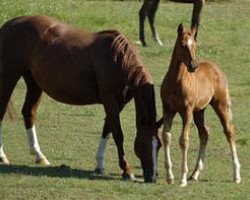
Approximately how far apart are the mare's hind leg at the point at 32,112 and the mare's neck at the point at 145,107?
5.19ft

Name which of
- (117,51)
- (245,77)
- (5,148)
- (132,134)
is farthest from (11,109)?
(245,77)

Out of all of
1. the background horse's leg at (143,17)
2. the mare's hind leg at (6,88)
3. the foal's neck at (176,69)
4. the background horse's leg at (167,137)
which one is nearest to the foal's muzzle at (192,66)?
the foal's neck at (176,69)

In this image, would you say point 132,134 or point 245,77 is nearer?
point 132,134

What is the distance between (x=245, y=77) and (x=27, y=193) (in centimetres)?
942

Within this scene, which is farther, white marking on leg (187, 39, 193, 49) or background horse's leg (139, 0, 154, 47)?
background horse's leg (139, 0, 154, 47)

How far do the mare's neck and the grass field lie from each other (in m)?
0.63

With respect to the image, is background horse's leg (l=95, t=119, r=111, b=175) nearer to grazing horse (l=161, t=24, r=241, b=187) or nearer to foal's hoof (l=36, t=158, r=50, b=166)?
foal's hoof (l=36, t=158, r=50, b=166)

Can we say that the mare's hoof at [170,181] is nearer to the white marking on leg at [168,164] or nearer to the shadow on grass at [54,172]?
the white marking on leg at [168,164]

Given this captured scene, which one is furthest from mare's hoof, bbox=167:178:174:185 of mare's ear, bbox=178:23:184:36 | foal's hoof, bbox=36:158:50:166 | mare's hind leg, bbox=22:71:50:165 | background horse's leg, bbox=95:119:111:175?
mare's hind leg, bbox=22:71:50:165

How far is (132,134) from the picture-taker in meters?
12.5

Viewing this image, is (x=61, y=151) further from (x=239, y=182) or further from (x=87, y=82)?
(x=239, y=182)

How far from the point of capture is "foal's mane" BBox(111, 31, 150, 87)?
9.46 meters

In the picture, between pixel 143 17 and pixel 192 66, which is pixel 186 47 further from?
pixel 143 17

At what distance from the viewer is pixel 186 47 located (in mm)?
8906
